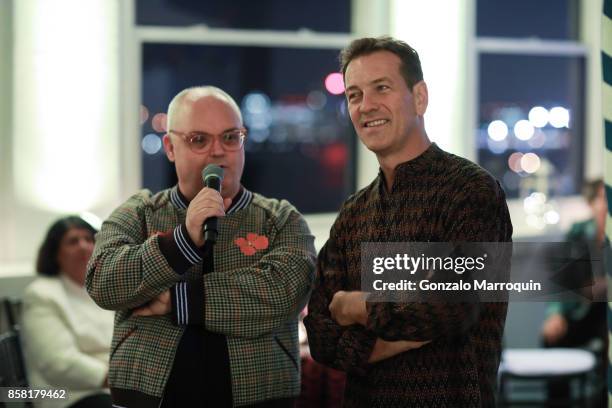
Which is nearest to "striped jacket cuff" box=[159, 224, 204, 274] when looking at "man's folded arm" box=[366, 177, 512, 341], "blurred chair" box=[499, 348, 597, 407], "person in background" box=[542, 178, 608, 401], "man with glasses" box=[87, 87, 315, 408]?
"man with glasses" box=[87, 87, 315, 408]

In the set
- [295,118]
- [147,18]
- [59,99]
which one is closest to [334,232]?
[59,99]

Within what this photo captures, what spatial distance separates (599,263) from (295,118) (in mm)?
3370

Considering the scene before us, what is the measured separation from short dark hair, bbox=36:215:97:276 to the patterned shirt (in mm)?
1818

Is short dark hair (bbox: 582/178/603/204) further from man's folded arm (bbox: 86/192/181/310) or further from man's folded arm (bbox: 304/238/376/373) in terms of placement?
man's folded arm (bbox: 86/192/181/310)

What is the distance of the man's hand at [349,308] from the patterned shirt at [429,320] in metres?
0.02

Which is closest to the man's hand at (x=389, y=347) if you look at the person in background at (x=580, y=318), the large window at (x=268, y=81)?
the large window at (x=268, y=81)

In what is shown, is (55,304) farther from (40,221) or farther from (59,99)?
(59,99)

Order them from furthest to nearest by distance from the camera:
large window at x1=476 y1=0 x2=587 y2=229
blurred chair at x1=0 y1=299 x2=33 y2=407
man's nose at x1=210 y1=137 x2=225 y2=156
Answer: large window at x1=476 y1=0 x2=587 y2=229
blurred chair at x1=0 y1=299 x2=33 y2=407
man's nose at x1=210 y1=137 x2=225 y2=156

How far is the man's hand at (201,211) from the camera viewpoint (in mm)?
1835

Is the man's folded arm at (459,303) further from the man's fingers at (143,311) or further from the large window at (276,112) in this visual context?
the large window at (276,112)

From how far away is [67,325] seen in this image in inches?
127

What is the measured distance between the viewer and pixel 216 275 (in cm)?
195

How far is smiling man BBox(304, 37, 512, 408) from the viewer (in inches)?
69.5

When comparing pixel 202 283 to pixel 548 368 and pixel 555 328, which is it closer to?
pixel 548 368
